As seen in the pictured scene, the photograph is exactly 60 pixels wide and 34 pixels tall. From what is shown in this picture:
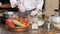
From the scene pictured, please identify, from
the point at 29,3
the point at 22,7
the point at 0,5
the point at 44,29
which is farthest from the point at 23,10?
the point at 0,5

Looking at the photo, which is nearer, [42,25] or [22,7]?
[42,25]

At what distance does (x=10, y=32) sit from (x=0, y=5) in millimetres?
930

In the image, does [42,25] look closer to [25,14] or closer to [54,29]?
[54,29]

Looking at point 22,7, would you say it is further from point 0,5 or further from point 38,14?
point 0,5

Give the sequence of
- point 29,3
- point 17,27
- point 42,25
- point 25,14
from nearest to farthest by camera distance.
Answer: point 17,27 < point 42,25 < point 25,14 < point 29,3

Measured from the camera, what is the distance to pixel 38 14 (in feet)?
5.71

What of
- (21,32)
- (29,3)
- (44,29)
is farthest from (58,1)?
(21,32)

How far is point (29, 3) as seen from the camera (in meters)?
1.98

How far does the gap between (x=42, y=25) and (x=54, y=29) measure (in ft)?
0.39

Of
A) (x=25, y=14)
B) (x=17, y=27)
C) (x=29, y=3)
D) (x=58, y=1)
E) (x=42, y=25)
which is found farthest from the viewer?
(x=58, y=1)

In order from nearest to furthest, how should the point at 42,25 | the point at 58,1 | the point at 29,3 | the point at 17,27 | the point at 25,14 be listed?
1. the point at 17,27
2. the point at 42,25
3. the point at 25,14
4. the point at 29,3
5. the point at 58,1

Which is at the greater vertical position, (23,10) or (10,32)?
(23,10)

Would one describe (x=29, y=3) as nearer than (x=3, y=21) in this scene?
No

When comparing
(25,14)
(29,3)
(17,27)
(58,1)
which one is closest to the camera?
(17,27)
